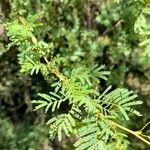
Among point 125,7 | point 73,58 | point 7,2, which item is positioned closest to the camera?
point 7,2

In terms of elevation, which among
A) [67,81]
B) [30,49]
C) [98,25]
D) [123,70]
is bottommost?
[67,81]

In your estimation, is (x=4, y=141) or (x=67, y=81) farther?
(x=4, y=141)

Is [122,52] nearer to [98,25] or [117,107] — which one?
[98,25]

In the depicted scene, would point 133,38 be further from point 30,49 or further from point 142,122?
point 30,49

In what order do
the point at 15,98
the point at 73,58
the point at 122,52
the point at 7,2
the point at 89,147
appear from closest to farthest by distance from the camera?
the point at 89,147
the point at 7,2
the point at 73,58
the point at 122,52
the point at 15,98

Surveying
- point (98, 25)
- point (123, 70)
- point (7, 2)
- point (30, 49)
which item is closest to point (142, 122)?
point (123, 70)

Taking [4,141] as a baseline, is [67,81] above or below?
below
